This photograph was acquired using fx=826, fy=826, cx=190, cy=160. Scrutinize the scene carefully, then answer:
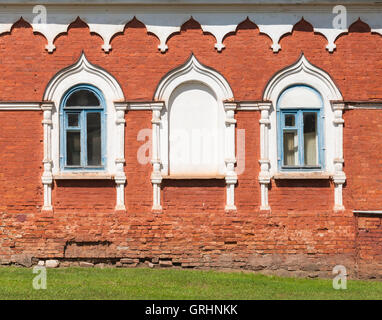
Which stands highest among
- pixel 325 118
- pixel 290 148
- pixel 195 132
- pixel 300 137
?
pixel 325 118

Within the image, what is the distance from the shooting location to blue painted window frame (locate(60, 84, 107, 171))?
16.0 meters

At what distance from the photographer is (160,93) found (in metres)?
16.1

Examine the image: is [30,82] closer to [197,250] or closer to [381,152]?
[197,250]

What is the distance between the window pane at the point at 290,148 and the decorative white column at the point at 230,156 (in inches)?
41.1

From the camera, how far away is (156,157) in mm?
16016

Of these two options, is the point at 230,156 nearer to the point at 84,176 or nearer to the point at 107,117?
the point at 107,117

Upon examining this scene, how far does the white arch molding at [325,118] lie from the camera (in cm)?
1603

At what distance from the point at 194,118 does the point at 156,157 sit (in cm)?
108

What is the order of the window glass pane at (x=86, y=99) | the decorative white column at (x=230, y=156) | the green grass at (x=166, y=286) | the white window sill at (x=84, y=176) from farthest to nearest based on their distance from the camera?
the window glass pane at (x=86, y=99) < the decorative white column at (x=230, y=156) < the white window sill at (x=84, y=176) < the green grass at (x=166, y=286)

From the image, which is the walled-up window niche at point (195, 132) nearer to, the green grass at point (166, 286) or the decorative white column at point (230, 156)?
the decorative white column at point (230, 156)

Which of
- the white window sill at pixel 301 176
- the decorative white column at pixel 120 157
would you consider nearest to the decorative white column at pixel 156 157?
the decorative white column at pixel 120 157

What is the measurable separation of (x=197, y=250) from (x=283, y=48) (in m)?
4.27

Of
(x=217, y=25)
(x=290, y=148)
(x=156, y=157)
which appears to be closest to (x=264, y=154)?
(x=290, y=148)

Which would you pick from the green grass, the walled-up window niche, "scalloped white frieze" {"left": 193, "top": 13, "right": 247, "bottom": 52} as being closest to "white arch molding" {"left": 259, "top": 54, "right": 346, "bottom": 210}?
the walled-up window niche
